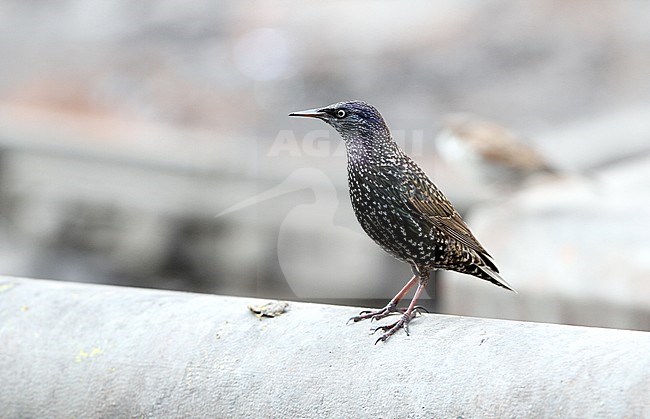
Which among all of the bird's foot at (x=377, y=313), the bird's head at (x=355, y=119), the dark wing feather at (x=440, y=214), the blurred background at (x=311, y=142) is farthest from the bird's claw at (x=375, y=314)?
the blurred background at (x=311, y=142)

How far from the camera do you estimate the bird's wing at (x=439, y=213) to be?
78.7 inches

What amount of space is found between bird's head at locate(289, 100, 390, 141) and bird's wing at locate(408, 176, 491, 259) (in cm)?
16

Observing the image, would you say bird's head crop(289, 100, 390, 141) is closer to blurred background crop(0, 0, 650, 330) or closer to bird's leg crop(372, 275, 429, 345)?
bird's leg crop(372, 275, 429, 345)

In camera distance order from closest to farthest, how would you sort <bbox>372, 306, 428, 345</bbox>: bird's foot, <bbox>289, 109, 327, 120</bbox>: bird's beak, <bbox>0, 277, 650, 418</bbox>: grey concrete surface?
<bbox>0, 277, 650, 418</bbox>: grey concrete surface
<bbox>289, 109, 327, 120</bbox>: bird's beak
<bbox>372, 306, 428, 345</bbox>: bird's foot

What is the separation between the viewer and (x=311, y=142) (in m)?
3.87

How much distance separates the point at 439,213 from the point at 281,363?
A: 504mm

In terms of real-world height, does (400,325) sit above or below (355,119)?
below

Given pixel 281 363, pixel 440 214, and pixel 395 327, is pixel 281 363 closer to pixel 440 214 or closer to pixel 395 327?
pixel 395 327

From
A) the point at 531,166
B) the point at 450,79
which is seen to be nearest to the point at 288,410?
the point at 531,166

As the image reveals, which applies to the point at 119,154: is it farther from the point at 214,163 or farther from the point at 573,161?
the point at 573,161

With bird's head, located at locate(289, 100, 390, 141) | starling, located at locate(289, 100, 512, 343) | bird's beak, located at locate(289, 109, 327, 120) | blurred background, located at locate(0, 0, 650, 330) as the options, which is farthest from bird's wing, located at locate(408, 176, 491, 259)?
blurred background, located at locate(0, 0, 650, 330)

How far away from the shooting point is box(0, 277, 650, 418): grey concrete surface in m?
1.67

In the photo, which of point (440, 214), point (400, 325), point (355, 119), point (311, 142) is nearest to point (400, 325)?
point (400, 325)

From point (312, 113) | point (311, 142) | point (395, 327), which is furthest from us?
point (311, 142)
